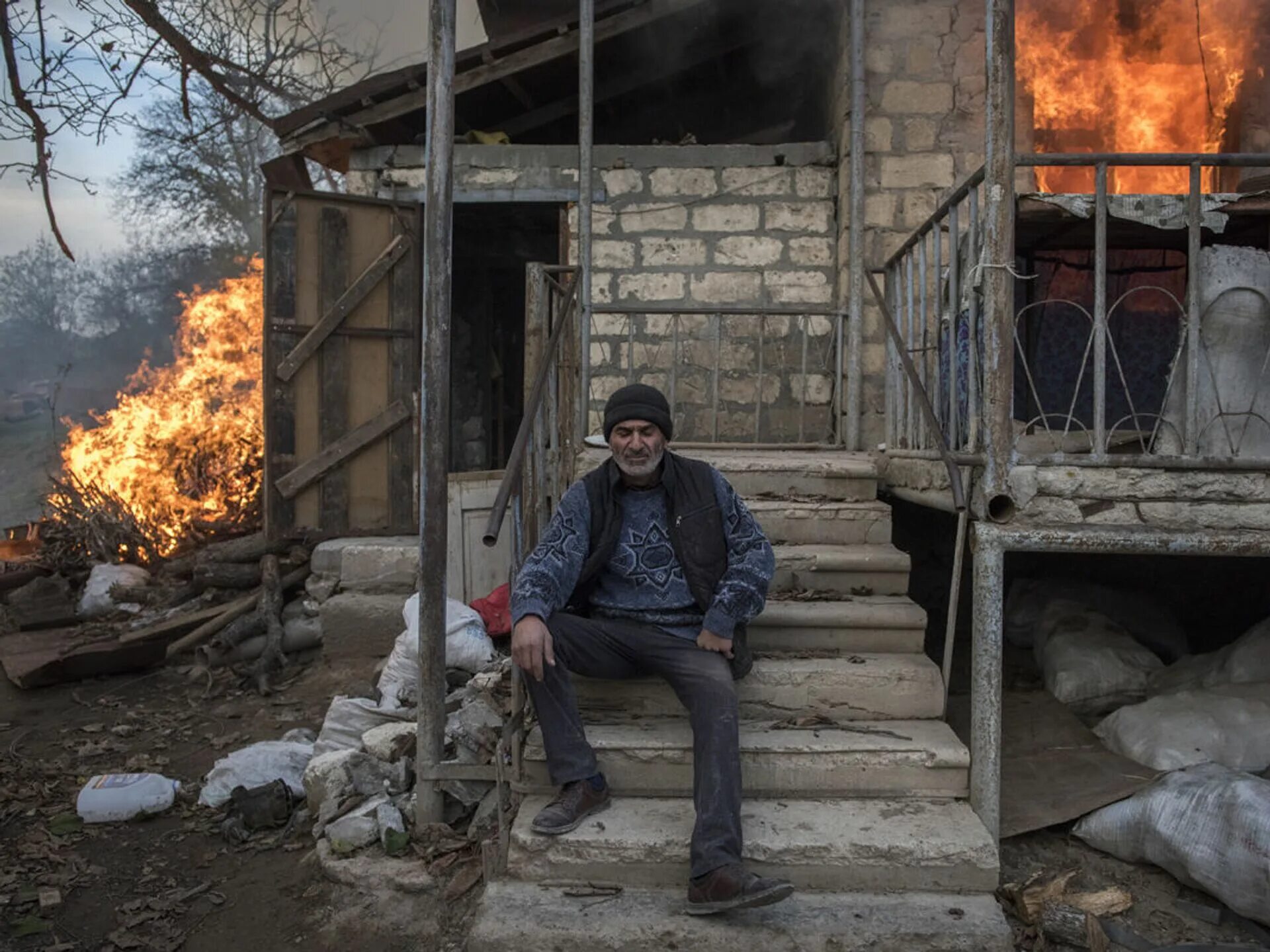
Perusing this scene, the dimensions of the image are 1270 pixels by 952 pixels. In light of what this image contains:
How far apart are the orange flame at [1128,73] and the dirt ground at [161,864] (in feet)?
22.9

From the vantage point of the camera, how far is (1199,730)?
3943 millimetres

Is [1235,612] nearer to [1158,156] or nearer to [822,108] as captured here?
[1158,156]

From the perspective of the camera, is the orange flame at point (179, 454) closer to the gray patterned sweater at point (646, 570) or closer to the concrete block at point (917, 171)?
the gray patterned sweater at point (646, 570)

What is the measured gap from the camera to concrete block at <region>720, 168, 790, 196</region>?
7.16 meters

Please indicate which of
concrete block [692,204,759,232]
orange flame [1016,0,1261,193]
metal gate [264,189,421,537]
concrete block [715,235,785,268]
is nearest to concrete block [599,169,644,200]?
concrete block [692,204,759,232]

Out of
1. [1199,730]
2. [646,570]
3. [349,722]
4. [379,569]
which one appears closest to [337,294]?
[379,569]

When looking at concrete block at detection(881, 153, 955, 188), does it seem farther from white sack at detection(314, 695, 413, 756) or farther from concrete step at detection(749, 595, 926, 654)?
white sack at detection(314, 695, 413, 756)

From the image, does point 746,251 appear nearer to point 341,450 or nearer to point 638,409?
point 341,450

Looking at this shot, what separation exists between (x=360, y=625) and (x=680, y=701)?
151 inches

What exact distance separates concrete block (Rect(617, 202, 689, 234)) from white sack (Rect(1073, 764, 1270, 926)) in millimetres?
5130

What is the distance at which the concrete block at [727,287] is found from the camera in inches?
282

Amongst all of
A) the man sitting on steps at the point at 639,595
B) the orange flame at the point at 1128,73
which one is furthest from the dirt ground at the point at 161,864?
the orange flame at the point at 1128,73

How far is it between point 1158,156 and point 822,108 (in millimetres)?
4819

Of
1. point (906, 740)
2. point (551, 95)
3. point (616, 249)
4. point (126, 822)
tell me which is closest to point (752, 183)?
point (616, 249)
